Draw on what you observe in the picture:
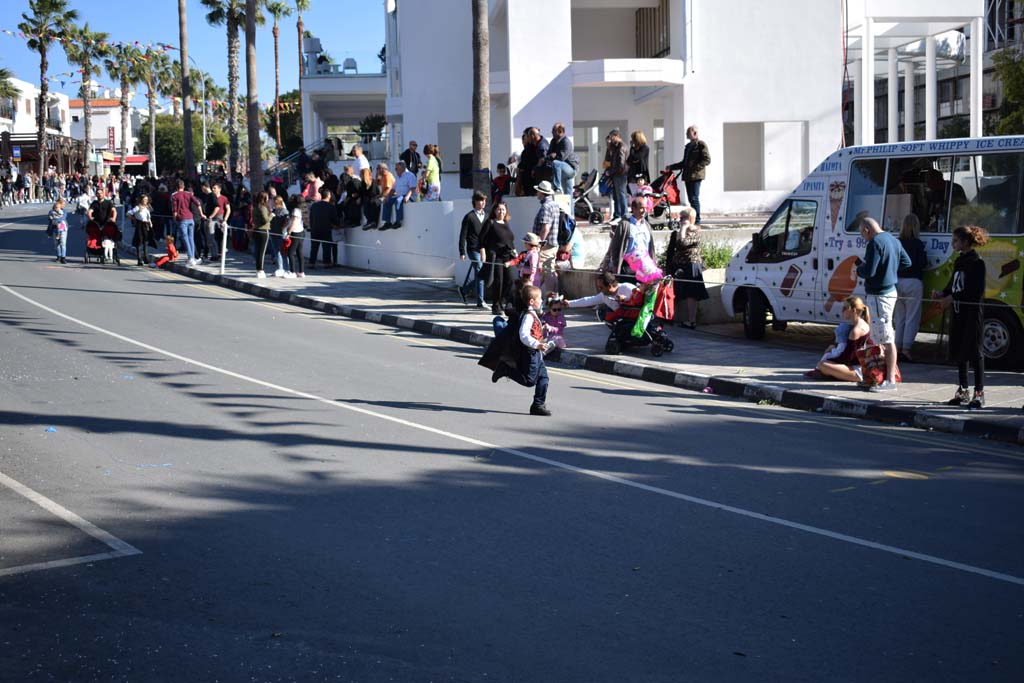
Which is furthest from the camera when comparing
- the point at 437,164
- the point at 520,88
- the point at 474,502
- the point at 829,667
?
the point at 520,88

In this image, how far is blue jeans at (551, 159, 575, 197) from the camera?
64.7 feet

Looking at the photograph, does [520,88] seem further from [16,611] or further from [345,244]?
[16,611]

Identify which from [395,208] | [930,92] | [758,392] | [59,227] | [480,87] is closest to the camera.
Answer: [758,392]

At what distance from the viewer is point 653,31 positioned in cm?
3175

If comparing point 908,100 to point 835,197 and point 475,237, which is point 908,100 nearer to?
point 475,237

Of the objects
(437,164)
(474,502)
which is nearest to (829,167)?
(474,502)

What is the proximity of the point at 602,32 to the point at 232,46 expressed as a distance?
62.7 feet

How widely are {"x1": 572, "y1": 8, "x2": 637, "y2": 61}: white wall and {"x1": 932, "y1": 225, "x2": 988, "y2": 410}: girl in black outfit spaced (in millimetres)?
22742

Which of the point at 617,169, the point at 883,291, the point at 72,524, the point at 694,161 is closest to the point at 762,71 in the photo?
the point at 694,161

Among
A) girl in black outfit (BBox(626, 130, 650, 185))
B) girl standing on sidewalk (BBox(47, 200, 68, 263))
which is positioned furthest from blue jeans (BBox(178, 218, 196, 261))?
girl in black outfit (BBox(626, 130, 650, 185))

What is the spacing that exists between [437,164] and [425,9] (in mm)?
9181

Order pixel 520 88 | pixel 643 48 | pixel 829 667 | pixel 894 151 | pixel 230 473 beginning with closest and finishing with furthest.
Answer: pixel 829 667 → pixel 230 473 → pixel 894 151 → pixel 520 88 → pixel 643 48

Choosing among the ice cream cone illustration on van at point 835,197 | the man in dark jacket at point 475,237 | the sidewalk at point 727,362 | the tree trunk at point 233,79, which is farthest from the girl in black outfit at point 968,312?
the tree trunk at point 233,79

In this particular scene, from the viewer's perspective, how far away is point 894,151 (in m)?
14.4
